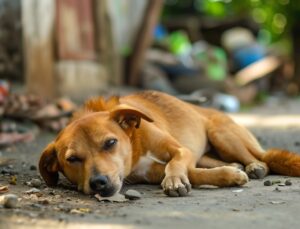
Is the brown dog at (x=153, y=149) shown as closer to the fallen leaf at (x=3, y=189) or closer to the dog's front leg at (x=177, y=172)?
the dog's front leg at (x=177, y=172)

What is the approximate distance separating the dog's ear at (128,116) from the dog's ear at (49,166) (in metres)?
0.48

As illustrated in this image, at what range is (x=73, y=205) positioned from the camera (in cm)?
393

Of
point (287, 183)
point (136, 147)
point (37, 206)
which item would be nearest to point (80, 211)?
point (37, 206)

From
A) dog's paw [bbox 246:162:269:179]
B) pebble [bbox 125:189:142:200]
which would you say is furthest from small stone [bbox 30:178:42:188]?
dog's paw [bbox 246:162:269:179]

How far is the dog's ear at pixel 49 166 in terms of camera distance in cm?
468

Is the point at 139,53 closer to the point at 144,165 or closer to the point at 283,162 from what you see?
the point at 283,162

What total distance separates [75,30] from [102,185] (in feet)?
21.7

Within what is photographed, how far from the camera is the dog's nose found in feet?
13.5

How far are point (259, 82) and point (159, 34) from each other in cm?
283

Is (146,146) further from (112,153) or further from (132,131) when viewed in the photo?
(112,153)

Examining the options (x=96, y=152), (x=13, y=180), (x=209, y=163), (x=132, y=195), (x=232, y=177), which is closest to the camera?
(x=132, y=195)

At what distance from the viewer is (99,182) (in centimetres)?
412

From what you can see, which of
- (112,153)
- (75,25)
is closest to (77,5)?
(75,25)

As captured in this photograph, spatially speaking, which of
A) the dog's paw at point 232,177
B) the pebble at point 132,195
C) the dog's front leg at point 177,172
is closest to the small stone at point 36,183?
the pebble at point 132,195
